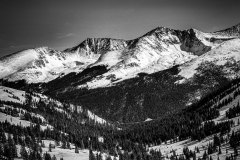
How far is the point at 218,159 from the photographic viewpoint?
199 m

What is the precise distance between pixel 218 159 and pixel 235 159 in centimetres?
937

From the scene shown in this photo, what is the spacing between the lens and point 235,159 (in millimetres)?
198000
